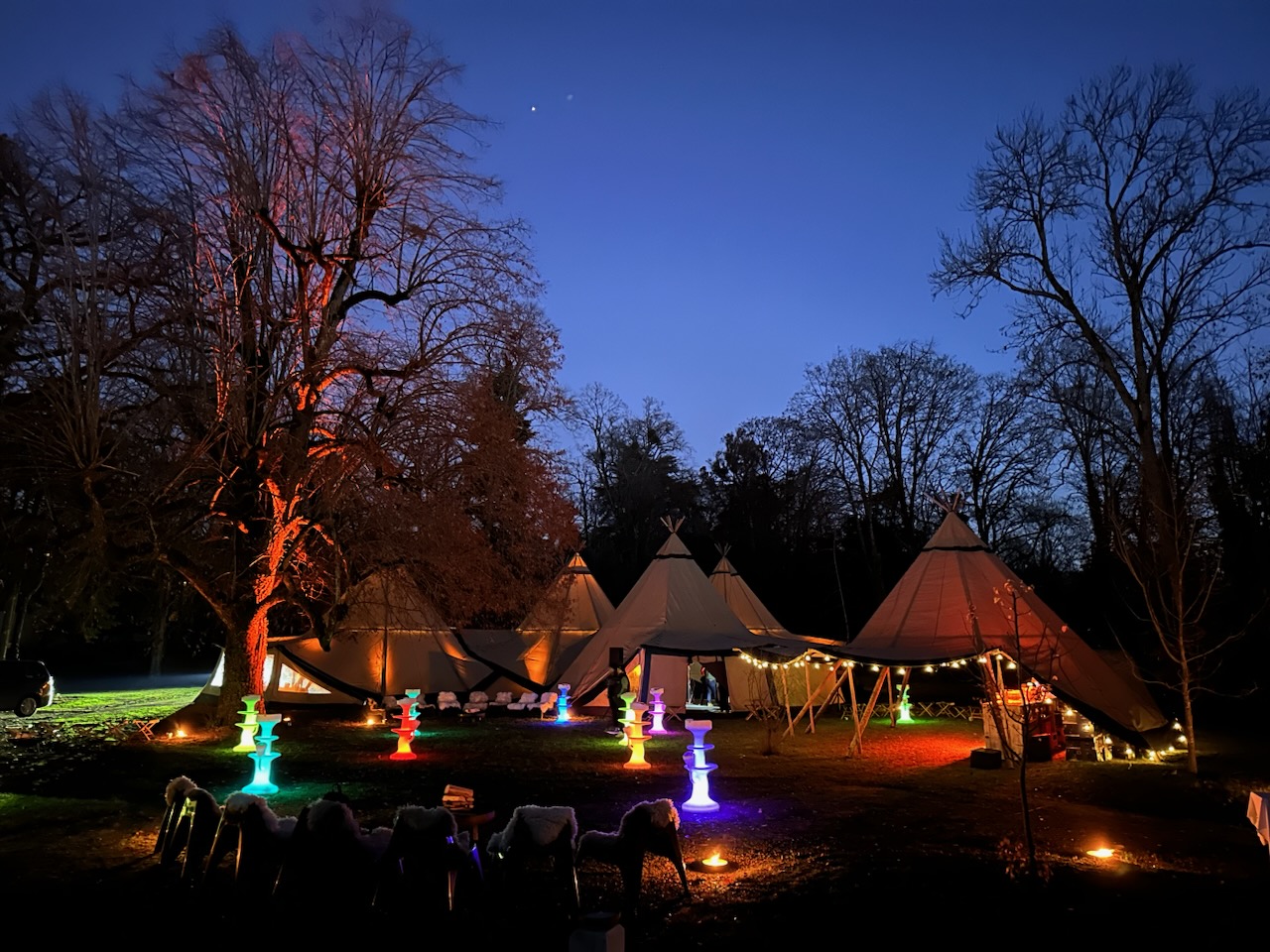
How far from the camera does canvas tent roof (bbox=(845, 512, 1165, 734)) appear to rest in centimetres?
1286

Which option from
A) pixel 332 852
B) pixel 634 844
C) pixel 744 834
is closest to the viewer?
pixel 332 852

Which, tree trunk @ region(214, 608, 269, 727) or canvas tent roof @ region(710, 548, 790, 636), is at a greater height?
canvas tent roof @ region(710, 548, 790, 636)

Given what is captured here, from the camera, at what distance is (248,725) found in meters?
10.1

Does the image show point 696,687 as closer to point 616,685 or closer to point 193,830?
point 616,685

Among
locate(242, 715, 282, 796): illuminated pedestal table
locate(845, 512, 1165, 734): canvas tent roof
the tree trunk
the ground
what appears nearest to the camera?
the ground

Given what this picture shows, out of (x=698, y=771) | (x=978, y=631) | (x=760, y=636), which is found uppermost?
(x=978, y=631)

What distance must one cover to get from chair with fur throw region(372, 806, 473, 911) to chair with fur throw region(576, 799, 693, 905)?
80cm

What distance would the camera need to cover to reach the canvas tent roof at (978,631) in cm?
1286

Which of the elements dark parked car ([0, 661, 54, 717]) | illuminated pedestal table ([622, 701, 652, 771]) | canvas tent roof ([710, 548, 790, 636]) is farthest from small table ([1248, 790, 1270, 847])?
dark parked car ([0, 661, 54, 717])

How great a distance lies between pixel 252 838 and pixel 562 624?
16040 mm

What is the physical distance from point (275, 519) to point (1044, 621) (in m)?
12.7

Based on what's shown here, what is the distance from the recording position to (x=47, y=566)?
16.3 m

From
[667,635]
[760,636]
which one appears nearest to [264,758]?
[667,635]

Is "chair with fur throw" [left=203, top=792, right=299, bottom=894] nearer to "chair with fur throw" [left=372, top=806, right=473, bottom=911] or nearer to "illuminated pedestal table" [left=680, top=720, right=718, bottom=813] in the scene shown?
"chair with fur throw" [left=372, top=806, right=473, bottom=911]
